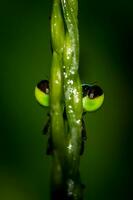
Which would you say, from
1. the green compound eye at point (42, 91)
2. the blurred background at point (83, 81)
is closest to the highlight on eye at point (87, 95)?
the green compound eye at point (42, 91)

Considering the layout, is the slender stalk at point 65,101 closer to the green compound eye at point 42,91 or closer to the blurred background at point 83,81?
the green compound eye at point 42,91

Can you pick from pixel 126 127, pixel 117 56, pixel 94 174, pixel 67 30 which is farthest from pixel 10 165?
pixel 67 30

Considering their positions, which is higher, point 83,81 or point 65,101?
point 83,81

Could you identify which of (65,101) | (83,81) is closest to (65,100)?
(65,101)

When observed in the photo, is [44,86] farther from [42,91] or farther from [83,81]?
[83,81]

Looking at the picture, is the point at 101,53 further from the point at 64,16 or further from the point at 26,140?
the point at 64,16

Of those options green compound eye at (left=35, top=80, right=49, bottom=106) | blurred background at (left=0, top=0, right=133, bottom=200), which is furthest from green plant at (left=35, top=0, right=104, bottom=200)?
blurred background at (left=0, top=0, right=133, bottom=200)
